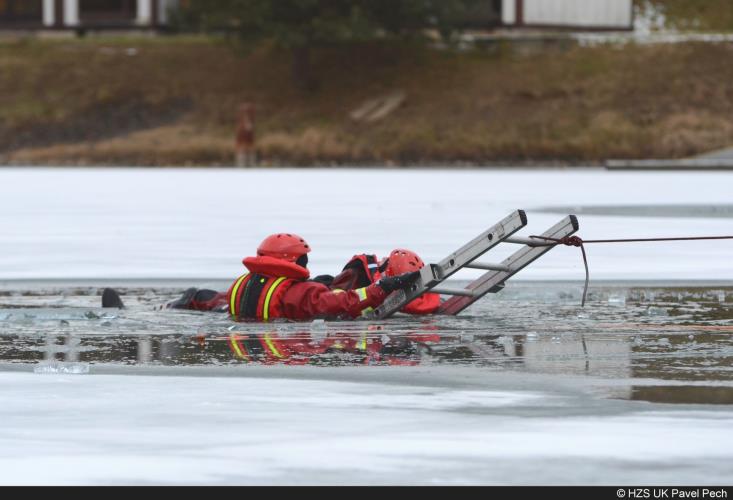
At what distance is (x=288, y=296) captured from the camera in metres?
11.1

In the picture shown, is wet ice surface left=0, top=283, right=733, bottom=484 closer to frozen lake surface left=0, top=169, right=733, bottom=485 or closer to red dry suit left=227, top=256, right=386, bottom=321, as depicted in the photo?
frozen lake surface left=0, top=169, right=733, bottom=485

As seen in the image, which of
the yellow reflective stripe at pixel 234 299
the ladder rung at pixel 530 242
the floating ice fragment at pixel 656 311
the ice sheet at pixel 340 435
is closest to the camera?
the ice sheet at pixel 340 435

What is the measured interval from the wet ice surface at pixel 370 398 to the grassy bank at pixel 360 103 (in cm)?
4182

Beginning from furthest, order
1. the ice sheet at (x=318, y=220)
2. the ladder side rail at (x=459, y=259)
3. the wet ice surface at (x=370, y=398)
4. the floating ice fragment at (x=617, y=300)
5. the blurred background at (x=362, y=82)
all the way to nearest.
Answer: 1. the blurred background at (x=362, y=82)
2. the ice sheet at (x=318, y=220)
3. the floating ice fragment at (x=617, y=300)
4. the ladder side rail at (x=459, y=259)
5. the wet ice surface at (x=370, y=398)

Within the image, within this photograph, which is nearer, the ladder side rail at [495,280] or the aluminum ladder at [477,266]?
the aluminum ladder at [477,266]

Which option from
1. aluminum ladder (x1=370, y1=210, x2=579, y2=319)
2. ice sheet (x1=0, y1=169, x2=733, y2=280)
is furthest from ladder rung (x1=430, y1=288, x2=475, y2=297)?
ice sheet (x1=0, y1=169, x2=733, y2=280)

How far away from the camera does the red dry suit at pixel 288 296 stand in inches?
431

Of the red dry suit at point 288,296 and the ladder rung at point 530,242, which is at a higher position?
the ladder rung at point 530,242

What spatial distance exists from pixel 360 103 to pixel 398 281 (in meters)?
47.8

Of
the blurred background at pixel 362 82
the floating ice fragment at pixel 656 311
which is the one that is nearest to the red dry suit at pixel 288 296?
the floating ice fragment at pixel 656 311

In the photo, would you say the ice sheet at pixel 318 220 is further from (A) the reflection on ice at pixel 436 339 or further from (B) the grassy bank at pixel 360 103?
(B) the grassy bank at pixel 360 103

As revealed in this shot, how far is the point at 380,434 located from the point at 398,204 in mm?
19598
